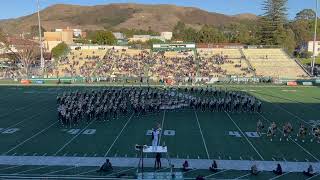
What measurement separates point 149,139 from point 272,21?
2807 inches

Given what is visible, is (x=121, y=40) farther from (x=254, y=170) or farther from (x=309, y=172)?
(x=309, y=172)

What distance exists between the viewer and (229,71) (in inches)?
2135

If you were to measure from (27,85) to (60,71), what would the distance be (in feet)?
32.2

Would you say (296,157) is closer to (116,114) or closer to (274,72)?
(116,114)

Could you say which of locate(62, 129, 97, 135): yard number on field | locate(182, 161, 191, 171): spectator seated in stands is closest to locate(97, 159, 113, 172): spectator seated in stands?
locate(182, 161, 191, 171): spectator seated in stands

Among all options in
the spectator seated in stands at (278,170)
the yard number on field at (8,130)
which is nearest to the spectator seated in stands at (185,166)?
the spectator seated in stands at (278,170)

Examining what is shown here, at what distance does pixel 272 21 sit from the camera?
85.6 metres

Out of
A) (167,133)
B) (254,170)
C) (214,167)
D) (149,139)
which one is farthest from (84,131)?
(254,170)

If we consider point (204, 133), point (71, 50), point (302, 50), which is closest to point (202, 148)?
point (204, 133)

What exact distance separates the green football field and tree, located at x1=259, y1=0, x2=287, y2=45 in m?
55.9

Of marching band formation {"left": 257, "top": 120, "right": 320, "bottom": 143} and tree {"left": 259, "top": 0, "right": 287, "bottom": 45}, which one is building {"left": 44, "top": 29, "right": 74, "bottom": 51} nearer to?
tree {"left": 259, "top": 0, "right": 287, "bottom": 45}

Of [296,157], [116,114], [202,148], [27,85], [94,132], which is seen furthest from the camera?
[27,85]

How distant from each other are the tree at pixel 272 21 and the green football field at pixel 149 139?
55.9 m

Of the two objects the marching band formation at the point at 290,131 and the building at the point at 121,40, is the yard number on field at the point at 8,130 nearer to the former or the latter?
the marching band formation at the point at 290,131
